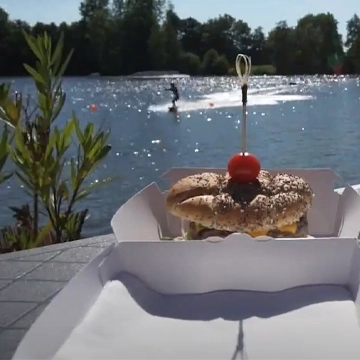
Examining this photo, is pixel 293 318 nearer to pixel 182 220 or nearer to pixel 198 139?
pixel 182 220

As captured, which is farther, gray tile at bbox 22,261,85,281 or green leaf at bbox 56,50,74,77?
green leaf at bbox 56,50,74,77

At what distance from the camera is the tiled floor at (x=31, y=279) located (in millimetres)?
854

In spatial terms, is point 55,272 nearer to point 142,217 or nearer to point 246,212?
point 142,217

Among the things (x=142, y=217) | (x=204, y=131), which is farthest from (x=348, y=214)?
(x=204, y=131)

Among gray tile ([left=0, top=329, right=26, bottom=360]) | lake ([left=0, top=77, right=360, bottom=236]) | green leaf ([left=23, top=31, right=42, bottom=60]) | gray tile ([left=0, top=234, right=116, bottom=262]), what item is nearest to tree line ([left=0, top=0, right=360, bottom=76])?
lake ([left=0, top=77, right=360, bottom=236])

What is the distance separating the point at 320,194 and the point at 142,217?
0.33m

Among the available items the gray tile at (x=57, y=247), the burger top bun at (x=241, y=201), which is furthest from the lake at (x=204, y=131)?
the burger top bun at (x=241, y=201)

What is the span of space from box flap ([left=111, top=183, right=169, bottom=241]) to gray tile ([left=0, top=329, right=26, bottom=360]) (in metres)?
0.18

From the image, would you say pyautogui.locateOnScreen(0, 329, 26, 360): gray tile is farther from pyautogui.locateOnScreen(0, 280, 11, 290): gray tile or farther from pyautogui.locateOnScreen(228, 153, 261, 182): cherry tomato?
pyautogui.locateOnScreen(228, 153, 261, 182): cherry tomato

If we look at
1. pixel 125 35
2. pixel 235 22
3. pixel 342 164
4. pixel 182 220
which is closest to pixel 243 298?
pixel 182 220

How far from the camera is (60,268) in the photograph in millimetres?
1125

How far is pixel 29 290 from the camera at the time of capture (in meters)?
1.01

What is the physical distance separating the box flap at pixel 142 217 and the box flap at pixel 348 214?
28cm

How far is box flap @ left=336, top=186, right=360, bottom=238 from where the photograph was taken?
35.2 inches
